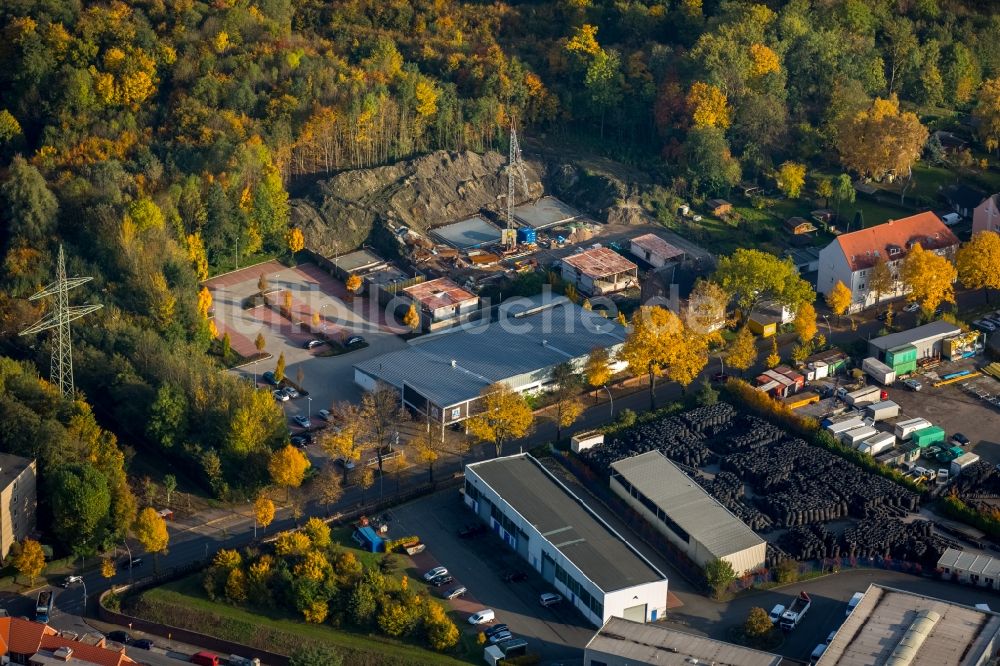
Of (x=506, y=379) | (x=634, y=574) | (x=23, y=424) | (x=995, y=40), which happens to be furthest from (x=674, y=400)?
(x=995, y=40)

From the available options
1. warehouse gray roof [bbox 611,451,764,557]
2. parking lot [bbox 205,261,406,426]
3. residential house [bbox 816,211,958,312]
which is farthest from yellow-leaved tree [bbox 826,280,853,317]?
parking lot [bbox 205,261,406,426]

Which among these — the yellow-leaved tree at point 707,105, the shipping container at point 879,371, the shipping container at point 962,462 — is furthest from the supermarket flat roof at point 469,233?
the shipping container at point 962,462

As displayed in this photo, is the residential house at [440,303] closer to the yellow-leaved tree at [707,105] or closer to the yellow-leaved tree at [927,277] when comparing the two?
the yellow-leaved tree at [707,105]

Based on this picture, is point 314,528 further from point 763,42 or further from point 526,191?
point 763,42

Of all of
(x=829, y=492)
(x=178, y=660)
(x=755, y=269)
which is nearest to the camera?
(x=178, y=660)

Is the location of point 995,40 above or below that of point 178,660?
above

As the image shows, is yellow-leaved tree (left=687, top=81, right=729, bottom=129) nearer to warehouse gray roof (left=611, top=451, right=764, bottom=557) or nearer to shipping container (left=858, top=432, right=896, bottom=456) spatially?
shipping container (left=858, top=432, right=896, bottom=456)

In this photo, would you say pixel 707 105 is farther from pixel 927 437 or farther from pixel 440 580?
pixel 440 580
